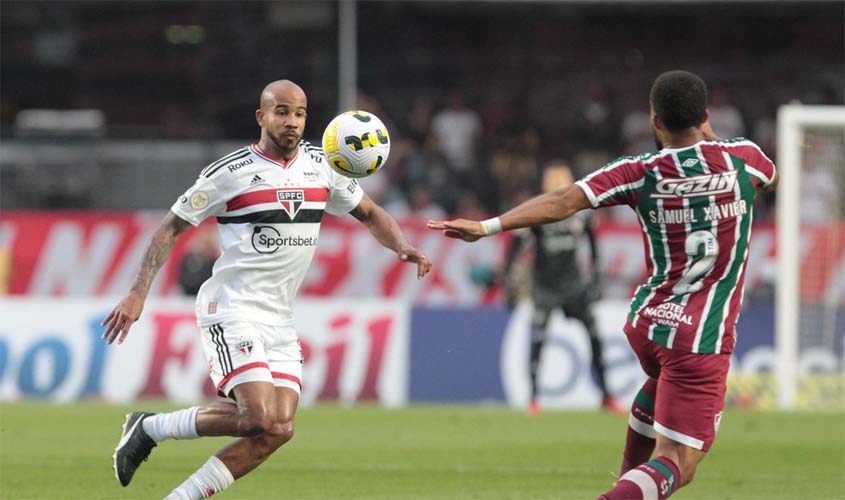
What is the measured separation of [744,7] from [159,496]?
1917 cm

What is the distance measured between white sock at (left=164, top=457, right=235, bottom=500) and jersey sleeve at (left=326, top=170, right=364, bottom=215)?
1.68m

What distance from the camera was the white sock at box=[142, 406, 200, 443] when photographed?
26.9 ft

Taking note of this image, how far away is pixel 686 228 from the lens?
7367mm

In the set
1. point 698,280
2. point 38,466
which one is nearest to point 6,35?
point 38,466

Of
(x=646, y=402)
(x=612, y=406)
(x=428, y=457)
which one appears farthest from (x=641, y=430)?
(x=612, y=406)

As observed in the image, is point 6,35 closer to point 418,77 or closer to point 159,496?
point 418,77

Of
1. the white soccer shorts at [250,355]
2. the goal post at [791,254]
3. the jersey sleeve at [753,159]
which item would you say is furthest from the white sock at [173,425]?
the goal post at [791,254]

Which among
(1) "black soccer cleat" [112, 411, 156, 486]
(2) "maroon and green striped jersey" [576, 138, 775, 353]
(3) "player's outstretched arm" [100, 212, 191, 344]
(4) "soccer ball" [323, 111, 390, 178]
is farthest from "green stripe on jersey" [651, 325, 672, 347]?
(1) "black soccer cleat" [112, 411, 156, 486]

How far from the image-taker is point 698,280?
293 inches

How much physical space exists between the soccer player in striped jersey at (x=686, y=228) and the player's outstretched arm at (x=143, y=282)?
1766 mm

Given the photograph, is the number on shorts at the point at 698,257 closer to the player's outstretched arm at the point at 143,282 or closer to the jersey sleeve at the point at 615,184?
the jersey sleeve at the point at 615,184

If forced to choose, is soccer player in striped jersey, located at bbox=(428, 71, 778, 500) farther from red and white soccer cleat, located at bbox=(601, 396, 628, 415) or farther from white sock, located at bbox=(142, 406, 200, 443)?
red and white soccer cleat, located at bbox=(601, 396, 628, 415)

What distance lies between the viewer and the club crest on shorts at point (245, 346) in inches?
323

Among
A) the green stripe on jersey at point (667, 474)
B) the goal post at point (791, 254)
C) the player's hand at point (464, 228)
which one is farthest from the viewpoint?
the goal post at point (791, 254)
